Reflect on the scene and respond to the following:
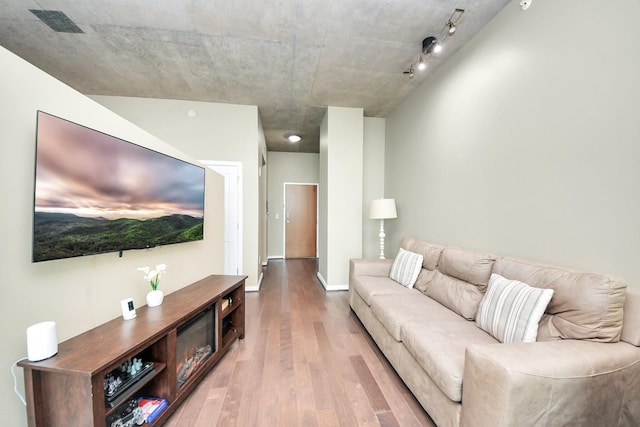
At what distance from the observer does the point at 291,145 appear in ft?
18.9

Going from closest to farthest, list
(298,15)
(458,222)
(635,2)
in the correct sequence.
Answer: (635,2) → (298,15) → (458,222)

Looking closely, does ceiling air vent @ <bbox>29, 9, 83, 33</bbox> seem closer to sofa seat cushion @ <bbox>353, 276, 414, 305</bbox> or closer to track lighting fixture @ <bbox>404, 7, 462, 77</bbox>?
track lighting fixture @ <bbox>404, 7, 462, 77</bbox>

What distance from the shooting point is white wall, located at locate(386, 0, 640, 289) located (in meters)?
1.25

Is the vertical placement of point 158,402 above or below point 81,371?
below

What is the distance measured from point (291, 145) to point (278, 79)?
2804 millimetres

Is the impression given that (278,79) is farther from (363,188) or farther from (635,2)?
(635,2)

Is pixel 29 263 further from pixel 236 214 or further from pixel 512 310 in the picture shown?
pixel 236 214

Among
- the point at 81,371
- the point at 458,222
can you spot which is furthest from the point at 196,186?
the point at 458,222

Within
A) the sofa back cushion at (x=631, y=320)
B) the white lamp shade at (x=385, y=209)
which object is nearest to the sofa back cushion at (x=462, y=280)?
the sofa back cushion at (x=631, y=320)

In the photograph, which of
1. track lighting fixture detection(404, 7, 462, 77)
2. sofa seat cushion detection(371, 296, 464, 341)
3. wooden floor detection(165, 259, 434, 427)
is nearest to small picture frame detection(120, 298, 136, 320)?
wooden floor detection(165, 259, 434, 427)

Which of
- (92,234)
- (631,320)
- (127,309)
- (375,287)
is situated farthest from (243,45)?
(631,320)

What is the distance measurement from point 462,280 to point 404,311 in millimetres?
612

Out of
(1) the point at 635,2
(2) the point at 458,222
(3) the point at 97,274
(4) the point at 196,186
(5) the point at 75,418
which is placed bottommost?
(5) the point at 75,418

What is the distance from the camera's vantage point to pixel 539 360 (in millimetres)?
989
